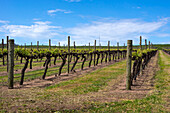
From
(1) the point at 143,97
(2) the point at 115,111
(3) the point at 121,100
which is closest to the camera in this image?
(2) the point at 115,111

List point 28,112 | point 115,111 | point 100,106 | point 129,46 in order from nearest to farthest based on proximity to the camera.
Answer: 1. point 28,112
2. point 115,111
3. point 100,106
4. point 129,46

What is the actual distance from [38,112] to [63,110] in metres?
0.92

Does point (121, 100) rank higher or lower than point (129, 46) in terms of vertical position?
lower

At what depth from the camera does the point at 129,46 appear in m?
10.1

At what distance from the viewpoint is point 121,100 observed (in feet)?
25.9

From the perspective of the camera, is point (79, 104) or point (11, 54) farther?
point (11, 54)

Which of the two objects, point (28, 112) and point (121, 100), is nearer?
point (28, 112)

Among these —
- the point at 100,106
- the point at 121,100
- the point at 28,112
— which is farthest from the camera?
the point at 121,100

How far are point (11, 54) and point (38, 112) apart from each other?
19.0 ft

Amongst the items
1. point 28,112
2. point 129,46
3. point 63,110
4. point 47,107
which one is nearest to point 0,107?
point 28,112

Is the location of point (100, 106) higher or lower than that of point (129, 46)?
lower

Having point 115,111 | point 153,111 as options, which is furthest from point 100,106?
point 153,111

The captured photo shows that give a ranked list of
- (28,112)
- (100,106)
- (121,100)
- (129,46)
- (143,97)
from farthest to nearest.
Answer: (129,46)
(143,97)
(121,100)
(100,106)
(28,112)

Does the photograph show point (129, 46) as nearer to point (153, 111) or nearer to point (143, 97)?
point (143, 97)
